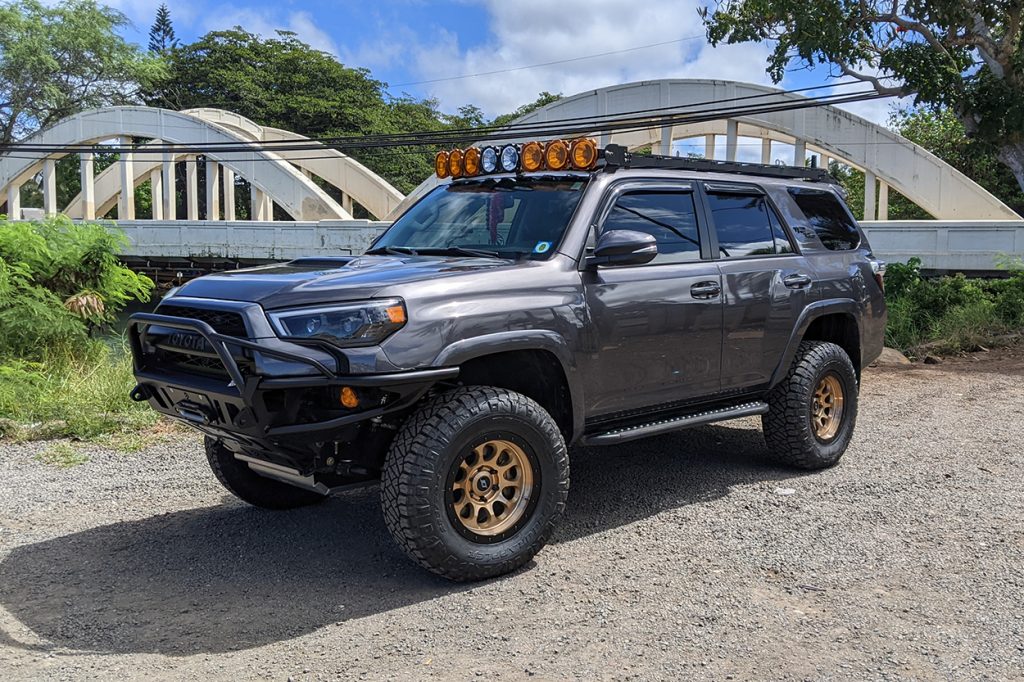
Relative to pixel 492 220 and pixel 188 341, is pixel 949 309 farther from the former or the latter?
pixel 188 341

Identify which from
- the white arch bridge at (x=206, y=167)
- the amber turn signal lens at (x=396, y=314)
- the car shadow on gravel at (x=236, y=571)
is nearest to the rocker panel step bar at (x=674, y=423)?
the car shadow on gravel at (x=236, y=571)

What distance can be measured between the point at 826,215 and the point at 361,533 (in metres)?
4.14

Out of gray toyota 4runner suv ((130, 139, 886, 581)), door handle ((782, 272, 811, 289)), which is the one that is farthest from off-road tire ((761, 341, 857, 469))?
door handle ((782, 272, 811, 289))

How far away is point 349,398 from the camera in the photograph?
4.12 meters

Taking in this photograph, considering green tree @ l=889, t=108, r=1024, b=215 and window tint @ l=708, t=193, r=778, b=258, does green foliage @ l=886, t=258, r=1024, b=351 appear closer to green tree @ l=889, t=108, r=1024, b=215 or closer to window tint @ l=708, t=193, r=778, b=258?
window tint @ l=708, t=193, r=778, b=258

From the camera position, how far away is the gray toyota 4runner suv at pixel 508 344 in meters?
4.11

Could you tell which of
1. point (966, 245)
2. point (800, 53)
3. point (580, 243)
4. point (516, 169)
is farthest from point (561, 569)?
point (966, 245)

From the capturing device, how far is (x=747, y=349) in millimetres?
5789

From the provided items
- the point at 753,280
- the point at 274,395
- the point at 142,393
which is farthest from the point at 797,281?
the point at 142,393

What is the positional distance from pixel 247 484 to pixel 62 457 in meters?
2.25

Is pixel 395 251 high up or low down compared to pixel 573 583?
up

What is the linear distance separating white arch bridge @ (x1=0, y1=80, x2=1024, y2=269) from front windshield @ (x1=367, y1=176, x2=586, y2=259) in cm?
2056

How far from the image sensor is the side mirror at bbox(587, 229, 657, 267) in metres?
4.76

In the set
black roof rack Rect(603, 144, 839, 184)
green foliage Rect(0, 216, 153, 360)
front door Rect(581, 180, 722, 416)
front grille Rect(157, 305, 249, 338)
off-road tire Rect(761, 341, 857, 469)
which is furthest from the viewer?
green foliage Rect(0, 216, 153, 360)
